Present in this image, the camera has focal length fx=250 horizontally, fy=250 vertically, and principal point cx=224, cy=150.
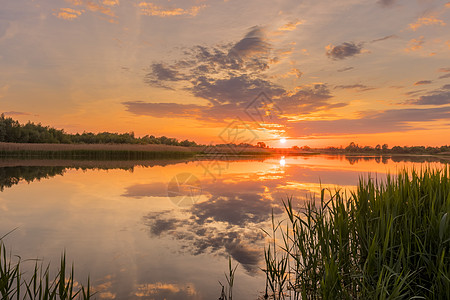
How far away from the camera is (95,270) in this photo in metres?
5.21

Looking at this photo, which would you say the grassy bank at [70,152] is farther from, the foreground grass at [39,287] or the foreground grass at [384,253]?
the foreground grass at [384,253]

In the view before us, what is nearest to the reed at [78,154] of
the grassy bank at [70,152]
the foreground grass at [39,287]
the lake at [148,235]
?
the grassy bank at [70,152]

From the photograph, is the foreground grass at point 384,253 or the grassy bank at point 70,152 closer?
the foreground grass at point 384,253

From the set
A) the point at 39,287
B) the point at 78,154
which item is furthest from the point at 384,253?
the point at 78,154

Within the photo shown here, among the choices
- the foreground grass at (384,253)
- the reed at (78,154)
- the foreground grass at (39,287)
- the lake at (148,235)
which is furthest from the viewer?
the reed at (78,154)

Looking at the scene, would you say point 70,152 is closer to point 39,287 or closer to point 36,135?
point 36,135

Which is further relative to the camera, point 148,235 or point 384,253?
point 148,235

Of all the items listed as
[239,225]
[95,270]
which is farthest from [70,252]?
[239,225]

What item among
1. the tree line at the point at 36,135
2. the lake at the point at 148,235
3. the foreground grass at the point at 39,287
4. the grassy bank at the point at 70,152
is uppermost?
the tree line at the point at 36,135

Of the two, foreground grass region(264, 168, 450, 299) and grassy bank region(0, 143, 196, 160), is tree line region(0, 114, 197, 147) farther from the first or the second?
foreground grass region(264, 168, 450, 299)

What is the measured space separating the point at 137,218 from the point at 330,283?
7.34 meters

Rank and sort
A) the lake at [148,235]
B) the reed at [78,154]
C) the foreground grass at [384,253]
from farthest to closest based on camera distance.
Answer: the reed at [78,154]
the lake at [148,235]
the foreground grass at [384,253]

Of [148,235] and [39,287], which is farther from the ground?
[39,287]

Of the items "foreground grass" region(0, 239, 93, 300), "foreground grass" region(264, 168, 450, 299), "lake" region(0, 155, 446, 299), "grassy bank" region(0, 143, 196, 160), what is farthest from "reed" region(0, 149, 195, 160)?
"foreground grass" region(264, 168, 450, 299)
